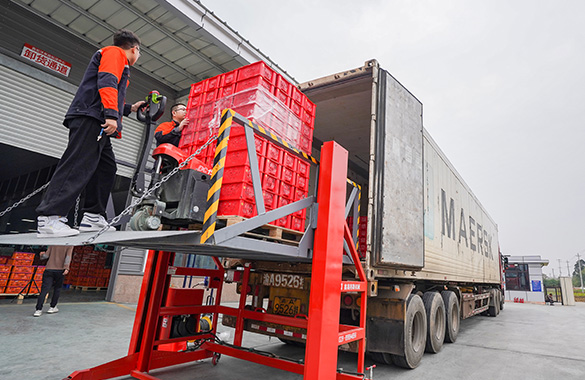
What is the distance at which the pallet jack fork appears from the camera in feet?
9.10

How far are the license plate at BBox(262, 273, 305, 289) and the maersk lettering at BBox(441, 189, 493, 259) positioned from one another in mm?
3487

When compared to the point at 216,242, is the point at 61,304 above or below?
below

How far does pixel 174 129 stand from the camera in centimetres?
375

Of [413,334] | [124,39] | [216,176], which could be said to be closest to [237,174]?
[216,176]

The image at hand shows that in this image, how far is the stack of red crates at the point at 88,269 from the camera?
39.0 feet

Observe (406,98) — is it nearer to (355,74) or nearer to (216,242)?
(355,74)

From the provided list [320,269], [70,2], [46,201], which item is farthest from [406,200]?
[70,2]

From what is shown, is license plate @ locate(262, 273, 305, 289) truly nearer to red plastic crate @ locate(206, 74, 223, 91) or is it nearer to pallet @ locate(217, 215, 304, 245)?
pallet @ locate(217, 215, 304, 245)

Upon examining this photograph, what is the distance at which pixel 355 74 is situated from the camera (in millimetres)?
4676

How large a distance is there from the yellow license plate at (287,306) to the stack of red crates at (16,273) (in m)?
7.38

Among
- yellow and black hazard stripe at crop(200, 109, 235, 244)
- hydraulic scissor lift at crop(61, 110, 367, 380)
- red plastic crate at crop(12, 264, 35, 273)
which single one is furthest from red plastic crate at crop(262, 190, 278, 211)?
red plastic crate at crop(12, 264, 35, 273)

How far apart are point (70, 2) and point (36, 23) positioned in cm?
131

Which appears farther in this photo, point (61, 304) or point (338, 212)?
point (61, 304)

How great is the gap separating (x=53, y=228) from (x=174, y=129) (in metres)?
1.69
